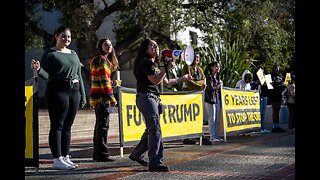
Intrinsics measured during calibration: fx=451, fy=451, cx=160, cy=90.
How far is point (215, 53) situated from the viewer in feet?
56.6

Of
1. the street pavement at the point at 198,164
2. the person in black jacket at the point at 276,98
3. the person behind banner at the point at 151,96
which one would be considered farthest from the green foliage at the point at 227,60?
the person behind banner at the point at 151,96

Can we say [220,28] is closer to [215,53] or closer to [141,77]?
[215,53]

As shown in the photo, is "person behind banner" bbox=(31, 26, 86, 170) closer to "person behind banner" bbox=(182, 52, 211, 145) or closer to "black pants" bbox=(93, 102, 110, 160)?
"black pants" bbox=(93, 102, 110, 160)

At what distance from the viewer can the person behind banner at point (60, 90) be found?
5.31 meters

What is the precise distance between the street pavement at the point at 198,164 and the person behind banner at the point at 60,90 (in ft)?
1.07

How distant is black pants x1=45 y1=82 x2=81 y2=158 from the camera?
530 cm

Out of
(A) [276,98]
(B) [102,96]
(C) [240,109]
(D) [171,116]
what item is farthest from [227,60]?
(B) [102,96]

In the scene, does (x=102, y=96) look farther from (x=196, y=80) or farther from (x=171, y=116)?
(x=196, y=80)

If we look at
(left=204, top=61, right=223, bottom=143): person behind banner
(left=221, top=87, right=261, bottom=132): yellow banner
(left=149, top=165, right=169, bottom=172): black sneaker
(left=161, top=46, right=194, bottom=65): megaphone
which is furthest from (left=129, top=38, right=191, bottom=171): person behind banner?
(left=221, top=87, right=261, bottom=132): yellow banner

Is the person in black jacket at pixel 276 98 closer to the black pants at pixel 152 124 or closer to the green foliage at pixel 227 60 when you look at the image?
the green foliage at pixel 227 60

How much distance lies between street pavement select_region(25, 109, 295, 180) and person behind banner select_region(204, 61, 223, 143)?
1.46ft

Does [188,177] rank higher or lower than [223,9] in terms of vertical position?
lower
